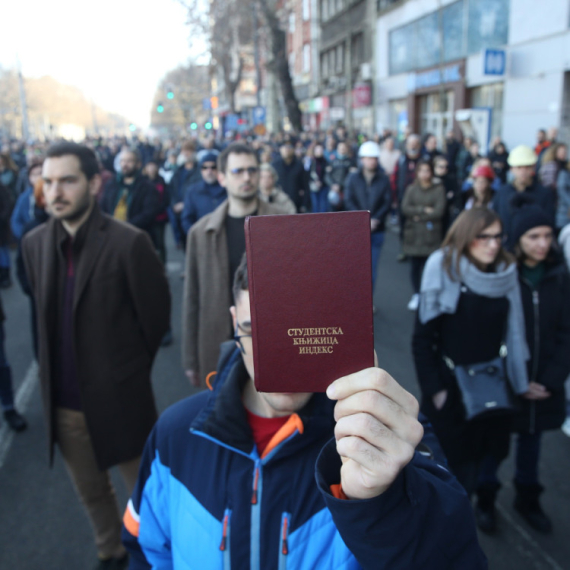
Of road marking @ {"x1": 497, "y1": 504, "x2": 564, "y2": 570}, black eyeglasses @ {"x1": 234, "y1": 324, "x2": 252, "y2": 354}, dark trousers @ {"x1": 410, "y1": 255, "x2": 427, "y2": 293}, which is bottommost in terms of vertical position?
road marking @ {"x1": 497, "y1": 504, "x2": 564, "y2": 570}

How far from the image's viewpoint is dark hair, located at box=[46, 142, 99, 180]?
2.81 meters

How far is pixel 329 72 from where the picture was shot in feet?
124

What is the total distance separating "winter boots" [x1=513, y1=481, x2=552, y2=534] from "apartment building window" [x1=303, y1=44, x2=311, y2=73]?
43.5 meters

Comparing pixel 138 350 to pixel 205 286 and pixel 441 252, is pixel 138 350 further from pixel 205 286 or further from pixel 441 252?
pixel 441 252

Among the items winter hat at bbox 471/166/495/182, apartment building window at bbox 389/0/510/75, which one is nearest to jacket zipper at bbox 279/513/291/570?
winter hat at bbox 471/166/495/182

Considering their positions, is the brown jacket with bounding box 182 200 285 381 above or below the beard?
below

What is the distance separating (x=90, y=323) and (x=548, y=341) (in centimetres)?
252

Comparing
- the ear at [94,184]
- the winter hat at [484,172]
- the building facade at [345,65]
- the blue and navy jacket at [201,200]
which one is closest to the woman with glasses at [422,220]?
the winter hat at [484,172]

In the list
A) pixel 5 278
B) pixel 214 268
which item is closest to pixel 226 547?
pixel 214 268

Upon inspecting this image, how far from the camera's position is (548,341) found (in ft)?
10.1

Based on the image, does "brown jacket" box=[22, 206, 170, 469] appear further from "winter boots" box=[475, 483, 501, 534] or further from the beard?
"winter boots" box=[475, 483, 501, 534]

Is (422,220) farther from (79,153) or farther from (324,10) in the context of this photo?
(324,10)

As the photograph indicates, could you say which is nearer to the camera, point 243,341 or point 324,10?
point 243,341

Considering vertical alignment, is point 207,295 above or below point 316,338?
below
